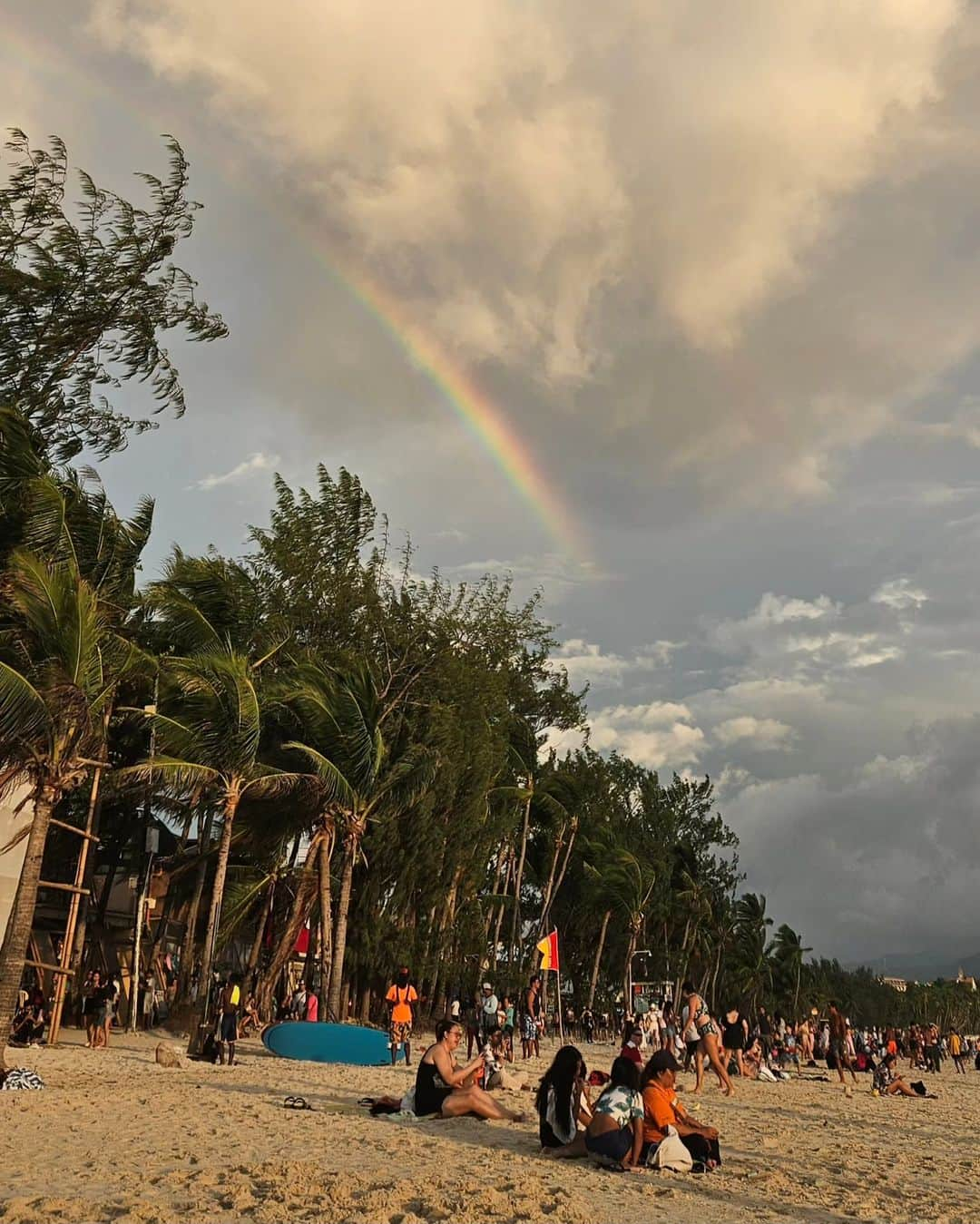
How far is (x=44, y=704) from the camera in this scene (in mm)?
16328

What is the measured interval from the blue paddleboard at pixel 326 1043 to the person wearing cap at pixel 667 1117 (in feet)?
34.3

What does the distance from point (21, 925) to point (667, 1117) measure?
1167cm

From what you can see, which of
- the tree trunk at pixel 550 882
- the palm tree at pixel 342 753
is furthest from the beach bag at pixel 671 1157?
the tree trunk at pixel 550 882

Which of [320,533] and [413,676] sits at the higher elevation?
[320,533]

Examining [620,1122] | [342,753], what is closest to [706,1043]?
[620,1122]

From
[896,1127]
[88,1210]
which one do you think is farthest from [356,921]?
[88,1210]

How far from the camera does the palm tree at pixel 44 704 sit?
637 inches

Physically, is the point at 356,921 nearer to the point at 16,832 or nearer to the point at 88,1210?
the point at 16,832

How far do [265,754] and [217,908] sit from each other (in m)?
6.19

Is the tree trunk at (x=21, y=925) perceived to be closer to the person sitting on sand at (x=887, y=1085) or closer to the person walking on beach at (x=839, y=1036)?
the person sitting on sand at (x=887, y=1085)

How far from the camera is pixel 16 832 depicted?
2283 centimetres

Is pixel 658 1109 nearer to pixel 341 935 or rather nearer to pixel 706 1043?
pixel 706 1043

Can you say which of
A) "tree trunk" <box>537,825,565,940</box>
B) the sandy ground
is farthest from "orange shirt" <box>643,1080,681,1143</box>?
"tree trunk" <box>537,825,565,940</box>

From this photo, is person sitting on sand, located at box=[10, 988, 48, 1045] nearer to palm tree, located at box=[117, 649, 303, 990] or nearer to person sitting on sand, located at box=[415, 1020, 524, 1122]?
palm tree, located at box=[117, 649, 303, 990]
